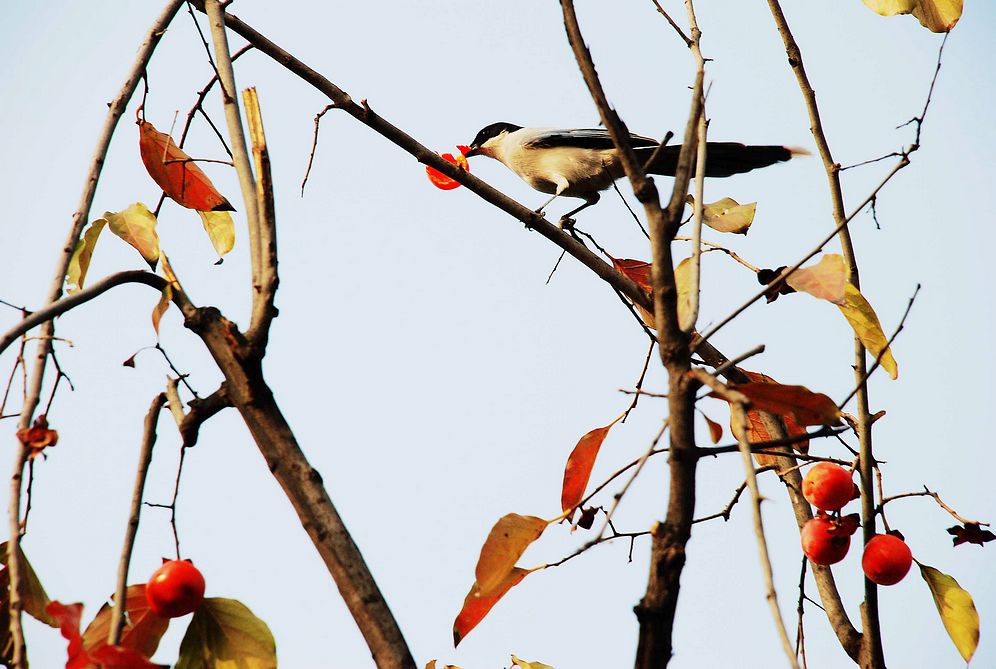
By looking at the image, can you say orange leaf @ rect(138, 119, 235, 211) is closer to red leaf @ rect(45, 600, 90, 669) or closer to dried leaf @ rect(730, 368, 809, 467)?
red leaf @ rect(45, 600, 90, 669)

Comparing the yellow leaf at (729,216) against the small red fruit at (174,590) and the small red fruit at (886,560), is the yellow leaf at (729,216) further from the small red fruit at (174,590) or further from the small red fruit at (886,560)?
the small red fruit at (174,590)

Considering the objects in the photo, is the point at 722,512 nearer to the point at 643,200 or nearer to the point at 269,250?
the point at 643,200

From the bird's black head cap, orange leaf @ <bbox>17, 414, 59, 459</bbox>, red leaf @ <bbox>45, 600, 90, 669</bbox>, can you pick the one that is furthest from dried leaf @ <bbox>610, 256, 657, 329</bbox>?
the bird's black head cap

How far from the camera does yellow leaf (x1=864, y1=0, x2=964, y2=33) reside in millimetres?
2119

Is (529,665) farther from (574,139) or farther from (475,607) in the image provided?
(574,139)

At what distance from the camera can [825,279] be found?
4.83ft

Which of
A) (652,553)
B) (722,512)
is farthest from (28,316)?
(722,512)

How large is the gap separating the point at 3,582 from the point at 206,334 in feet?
2.06

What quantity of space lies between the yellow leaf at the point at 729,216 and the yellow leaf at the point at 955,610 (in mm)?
923

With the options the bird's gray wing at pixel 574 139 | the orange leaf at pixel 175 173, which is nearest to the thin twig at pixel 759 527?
the orange leaf at pixel 175 173

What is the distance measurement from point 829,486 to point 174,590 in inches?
56.8

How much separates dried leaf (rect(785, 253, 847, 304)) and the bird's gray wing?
3030 millimetres

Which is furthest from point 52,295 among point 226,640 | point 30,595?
point 226,640

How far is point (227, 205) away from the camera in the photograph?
2168mm
